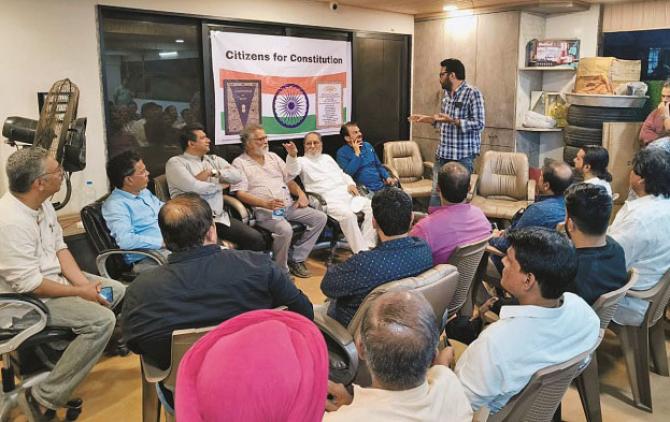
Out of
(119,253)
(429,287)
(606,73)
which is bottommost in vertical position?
(119,253)

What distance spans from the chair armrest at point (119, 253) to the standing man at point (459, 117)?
273 centimetres

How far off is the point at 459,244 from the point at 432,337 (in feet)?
5.09

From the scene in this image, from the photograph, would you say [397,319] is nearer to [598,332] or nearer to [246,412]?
[246,412]

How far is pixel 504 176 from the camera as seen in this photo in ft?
18.0

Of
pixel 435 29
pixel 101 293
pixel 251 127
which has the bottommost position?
pixel 101 293

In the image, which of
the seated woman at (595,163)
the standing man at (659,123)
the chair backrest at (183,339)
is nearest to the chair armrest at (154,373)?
the chair backrest at (183,339)

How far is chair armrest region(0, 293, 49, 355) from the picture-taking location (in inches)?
94.7

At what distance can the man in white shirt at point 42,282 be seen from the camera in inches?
98.6

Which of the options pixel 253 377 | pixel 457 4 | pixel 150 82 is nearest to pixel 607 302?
pixel 253 377

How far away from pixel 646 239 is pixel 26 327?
2.91 m

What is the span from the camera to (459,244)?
289 cm

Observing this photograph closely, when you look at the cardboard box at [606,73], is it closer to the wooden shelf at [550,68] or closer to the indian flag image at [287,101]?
the wooden shelf at [550,68]

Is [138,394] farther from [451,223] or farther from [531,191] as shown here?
[531,191]

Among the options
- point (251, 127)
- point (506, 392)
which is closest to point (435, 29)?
point (251, 127)
